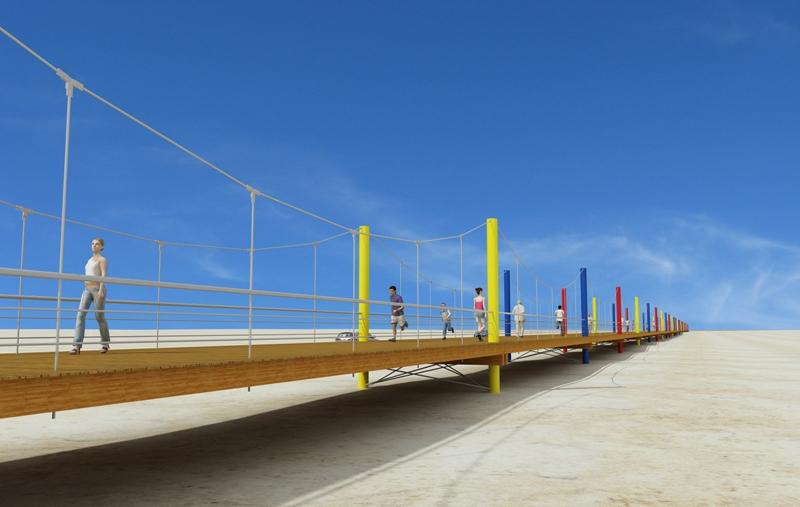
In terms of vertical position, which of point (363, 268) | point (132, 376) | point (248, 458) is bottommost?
point (248, 458)

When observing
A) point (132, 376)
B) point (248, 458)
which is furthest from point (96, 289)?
point (132, 376)

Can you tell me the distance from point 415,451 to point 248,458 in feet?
6.72

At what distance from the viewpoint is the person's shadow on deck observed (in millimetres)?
6359

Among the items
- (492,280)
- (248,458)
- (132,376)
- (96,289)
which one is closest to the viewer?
(132,376)

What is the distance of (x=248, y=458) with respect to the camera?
8023 mm

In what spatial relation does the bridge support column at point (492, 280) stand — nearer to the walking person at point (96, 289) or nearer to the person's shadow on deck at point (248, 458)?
the person's shadow on deck at point (248, 458)

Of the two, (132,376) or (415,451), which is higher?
(132,376)

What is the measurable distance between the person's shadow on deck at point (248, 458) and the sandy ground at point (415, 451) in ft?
0.08

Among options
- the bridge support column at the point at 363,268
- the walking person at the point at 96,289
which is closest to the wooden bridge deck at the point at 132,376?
the walking person at the point at 96,289

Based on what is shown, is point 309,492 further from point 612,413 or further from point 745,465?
point 612,413

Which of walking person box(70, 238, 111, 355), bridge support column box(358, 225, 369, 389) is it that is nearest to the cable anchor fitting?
walking person box(70, 238, 111, 355)

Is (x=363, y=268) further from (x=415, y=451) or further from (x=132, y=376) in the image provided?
(x=132, y=376)

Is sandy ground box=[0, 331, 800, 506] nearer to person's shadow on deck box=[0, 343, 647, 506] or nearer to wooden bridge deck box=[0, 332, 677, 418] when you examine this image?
person's shadow on deck box=[0, 343, 647, 506]

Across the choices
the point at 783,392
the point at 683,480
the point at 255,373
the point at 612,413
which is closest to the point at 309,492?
the point at 255,373
